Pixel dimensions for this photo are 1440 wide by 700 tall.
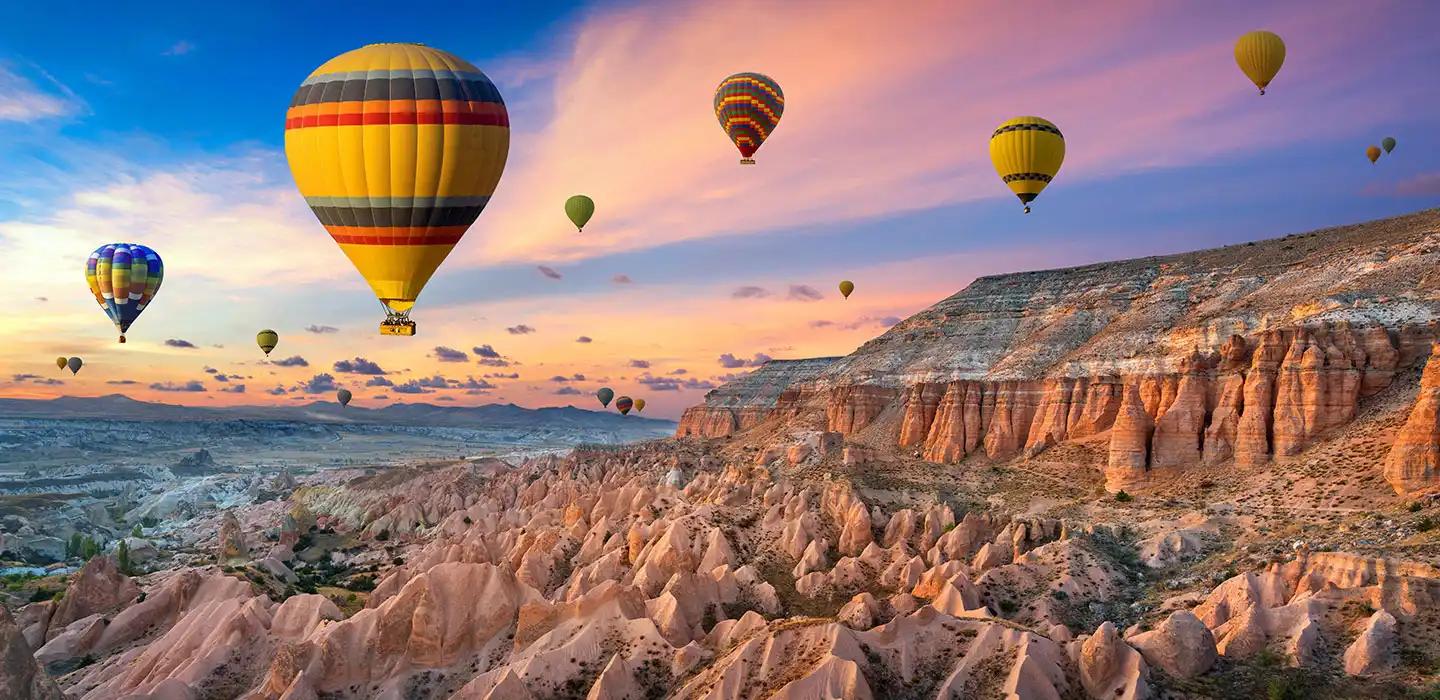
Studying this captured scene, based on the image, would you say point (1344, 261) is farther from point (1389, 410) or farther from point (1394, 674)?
point (1394, 674)

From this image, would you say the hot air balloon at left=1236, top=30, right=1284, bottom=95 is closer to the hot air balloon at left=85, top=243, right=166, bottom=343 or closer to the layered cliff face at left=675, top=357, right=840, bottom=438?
the layered cliff face at left=675, top=357, right=840, bottom=438

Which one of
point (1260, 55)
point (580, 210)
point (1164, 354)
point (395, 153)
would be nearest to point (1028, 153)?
point (1164, 354)

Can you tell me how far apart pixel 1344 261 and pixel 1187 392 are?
21.8 metres

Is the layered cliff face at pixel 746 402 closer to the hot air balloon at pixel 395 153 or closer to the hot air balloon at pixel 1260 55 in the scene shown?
the hot air balloon at pixel 1260 55

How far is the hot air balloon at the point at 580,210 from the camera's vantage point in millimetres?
83062

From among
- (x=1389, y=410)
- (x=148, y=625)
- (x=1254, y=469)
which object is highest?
(x=1389, y=410)

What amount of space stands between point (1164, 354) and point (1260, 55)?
28689 mm

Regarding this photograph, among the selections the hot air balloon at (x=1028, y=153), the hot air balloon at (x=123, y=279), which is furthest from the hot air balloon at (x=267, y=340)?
the hot air balloon at (x=1028, y=153)

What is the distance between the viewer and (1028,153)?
264 feet

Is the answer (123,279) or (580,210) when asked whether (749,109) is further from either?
(123,279)

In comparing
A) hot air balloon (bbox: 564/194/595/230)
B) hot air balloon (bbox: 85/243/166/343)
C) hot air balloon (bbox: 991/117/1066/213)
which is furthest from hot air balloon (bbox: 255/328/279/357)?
hot air balloon (bbox: 991/117/1066/213)

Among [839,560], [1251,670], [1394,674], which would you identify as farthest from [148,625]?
[1394,674]

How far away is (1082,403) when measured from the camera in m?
86.2

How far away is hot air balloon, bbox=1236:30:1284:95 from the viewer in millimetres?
84438
